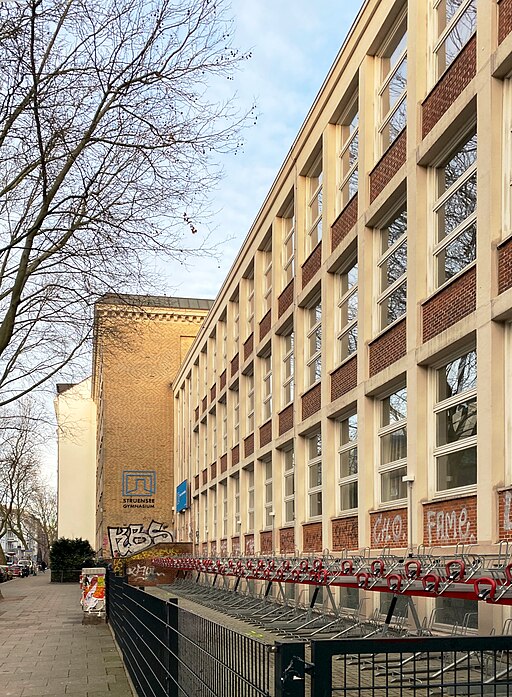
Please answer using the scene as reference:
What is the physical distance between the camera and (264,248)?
32.9 m

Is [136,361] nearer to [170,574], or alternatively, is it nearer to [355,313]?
[170,574]

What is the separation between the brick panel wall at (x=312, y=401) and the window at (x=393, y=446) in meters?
4.71

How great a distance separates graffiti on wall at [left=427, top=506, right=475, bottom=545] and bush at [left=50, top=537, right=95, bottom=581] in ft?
172

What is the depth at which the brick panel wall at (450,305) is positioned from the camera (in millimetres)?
13977

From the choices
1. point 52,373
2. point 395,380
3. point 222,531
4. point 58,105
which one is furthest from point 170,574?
point 58,105

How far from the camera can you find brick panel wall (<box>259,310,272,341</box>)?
30.8m

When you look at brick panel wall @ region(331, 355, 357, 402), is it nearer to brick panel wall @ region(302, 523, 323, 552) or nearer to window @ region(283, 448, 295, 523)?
brick panel wall @ region(302, 523, 323, 552)

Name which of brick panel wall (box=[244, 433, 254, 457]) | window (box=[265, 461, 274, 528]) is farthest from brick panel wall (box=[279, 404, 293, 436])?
brick panel wall (box=[244, 433, 254, 457])

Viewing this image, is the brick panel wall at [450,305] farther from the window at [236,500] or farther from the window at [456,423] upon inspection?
the window at [236,500]

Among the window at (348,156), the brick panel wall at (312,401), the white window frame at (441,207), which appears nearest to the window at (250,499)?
the brick panel wall at (312,401)

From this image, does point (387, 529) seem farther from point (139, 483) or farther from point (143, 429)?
point (143, 429)

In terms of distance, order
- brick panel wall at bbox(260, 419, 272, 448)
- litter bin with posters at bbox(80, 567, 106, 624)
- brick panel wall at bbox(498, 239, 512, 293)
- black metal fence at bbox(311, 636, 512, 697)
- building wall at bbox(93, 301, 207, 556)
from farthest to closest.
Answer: building wall at bbox(93, 301, 207, 556) < brick panel wall at bbox(260, 419, 272, 448) < litter bin with posters at bbox(80, 567, 106, 624) < brick panel wall at bbox(498, 239, 512, 293) < black metal fence at bbox(311, 636, 512, 697)

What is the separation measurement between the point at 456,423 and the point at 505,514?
109 inches

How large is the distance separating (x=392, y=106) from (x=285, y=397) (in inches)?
467
